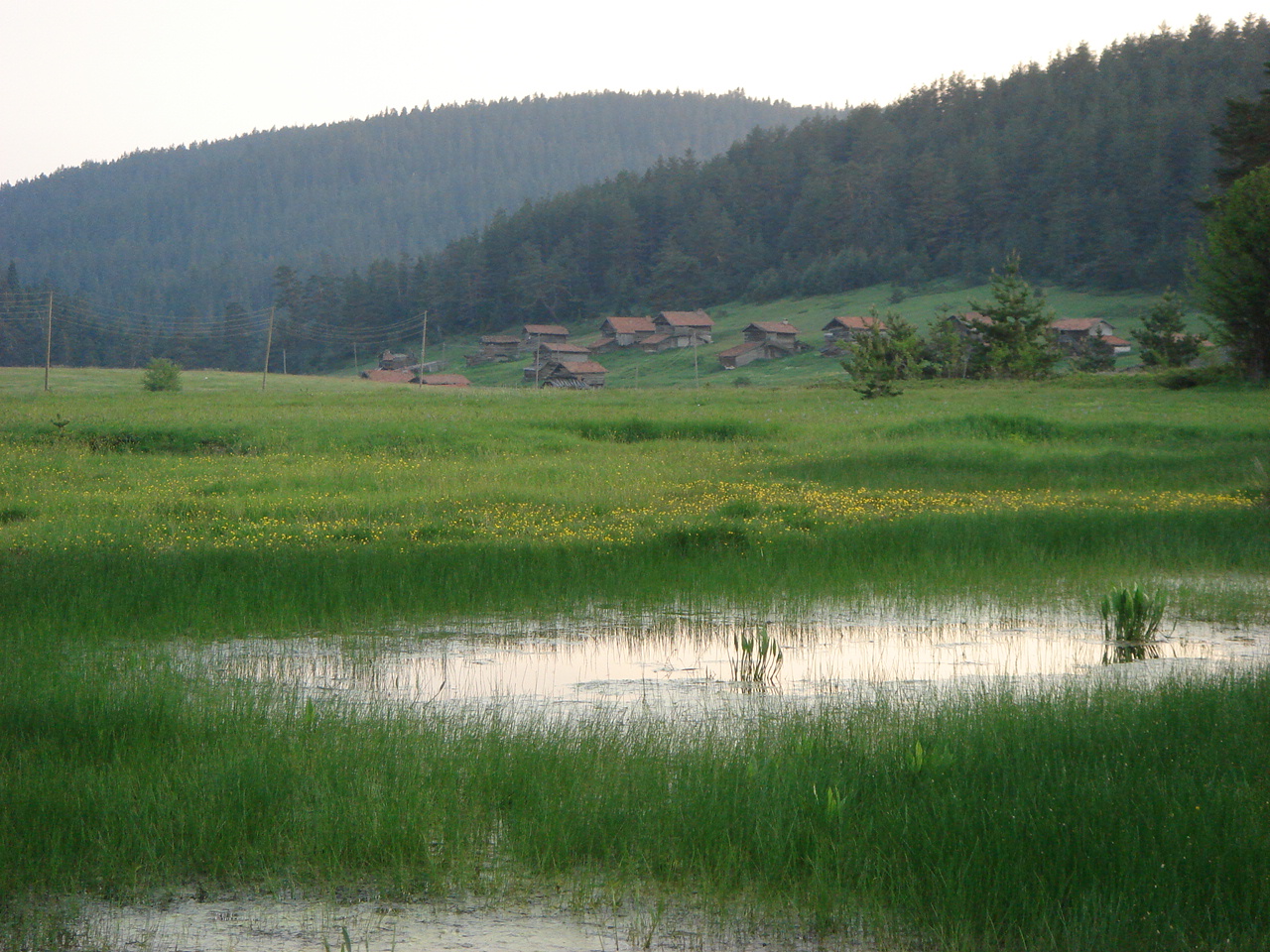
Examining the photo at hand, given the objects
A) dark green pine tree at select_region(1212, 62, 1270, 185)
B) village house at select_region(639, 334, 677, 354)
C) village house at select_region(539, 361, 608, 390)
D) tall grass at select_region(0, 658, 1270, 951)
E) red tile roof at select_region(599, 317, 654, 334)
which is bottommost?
tall grass at select_region(0, 658, 1270, 951)

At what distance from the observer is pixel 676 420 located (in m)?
35.9

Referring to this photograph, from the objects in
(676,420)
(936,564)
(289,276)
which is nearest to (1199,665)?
(936,564)

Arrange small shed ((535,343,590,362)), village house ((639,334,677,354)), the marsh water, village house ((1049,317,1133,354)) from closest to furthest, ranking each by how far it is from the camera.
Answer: the marsh water → village house ((1049,317,1133,354)) → small shed ((535,343,590,362)) → village house ((639,334,677,354))

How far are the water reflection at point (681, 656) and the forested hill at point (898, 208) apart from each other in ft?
335

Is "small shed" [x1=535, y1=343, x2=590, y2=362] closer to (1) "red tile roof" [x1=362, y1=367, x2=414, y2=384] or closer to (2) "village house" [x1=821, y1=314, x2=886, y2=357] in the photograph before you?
(1) "red tile roof" [x1=362, y1=367, x2=414, y2=384]

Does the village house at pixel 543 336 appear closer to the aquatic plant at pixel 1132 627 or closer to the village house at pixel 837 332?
the village house at pixel 837 332

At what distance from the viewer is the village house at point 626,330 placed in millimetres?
128000

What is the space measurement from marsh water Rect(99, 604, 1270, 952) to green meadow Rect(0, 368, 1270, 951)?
410 millimetres

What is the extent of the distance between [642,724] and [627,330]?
4804 inches

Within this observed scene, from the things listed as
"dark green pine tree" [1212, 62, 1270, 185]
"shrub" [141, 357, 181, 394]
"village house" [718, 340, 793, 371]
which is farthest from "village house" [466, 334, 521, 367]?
"dark green pine tree" [1212, 62, 1270, 185]

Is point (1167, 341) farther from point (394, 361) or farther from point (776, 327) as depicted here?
point (394, 361)

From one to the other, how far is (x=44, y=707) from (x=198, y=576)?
5954mm

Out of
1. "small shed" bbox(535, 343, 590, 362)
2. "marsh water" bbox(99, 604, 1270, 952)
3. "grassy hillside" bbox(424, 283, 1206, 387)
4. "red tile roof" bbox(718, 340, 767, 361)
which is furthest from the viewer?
"small shed" bbox(535, 343, 590, 362)

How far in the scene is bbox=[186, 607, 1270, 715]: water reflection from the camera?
30.8 ft
